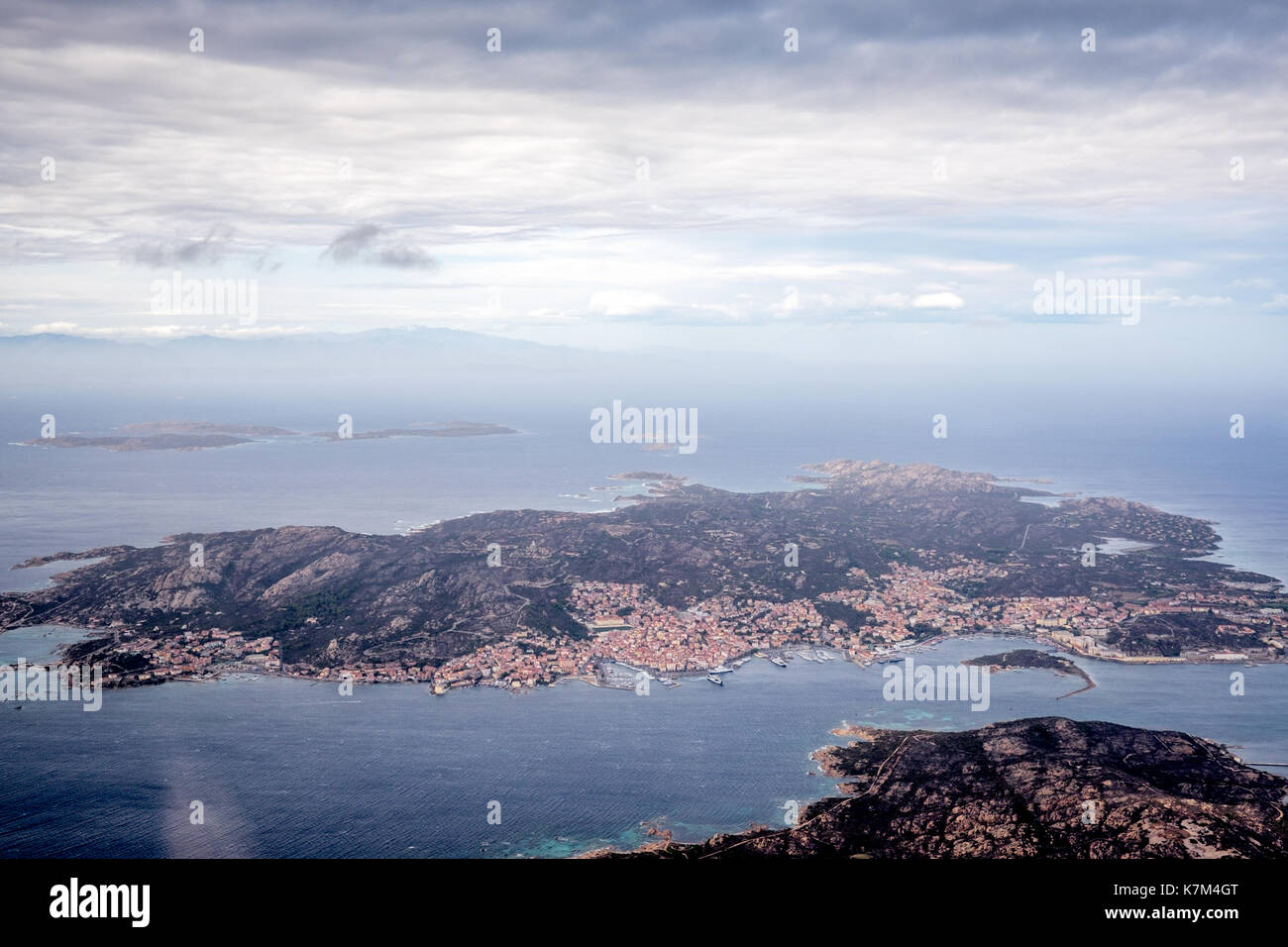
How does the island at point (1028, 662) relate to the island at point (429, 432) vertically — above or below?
below

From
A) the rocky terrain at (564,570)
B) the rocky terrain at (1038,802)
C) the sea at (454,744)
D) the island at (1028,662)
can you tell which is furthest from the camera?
the rocky terrain at (564,570)

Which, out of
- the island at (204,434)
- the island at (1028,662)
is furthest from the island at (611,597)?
the island at (204,434)

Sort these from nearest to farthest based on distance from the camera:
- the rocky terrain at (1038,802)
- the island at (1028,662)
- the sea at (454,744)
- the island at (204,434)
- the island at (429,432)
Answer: the rocky terrain at (1038,802), the sea at (454,744), the island at (1028,662), the island at (204,434), the island at (429,432)

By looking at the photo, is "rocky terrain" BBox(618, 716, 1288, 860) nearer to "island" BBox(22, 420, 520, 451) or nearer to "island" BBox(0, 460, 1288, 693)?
"island" BBox(0, 460, 1288, 693)

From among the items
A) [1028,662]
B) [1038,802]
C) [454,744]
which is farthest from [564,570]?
[1038,802]

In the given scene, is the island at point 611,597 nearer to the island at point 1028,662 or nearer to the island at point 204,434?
the island at point 1028,662

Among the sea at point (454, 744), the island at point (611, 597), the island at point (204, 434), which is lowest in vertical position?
the sea at point (454, 744)

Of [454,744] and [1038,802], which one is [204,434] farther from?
[1038,802]
